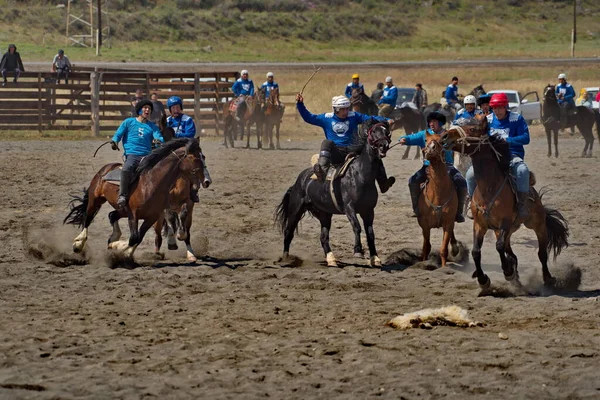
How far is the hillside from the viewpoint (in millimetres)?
63625

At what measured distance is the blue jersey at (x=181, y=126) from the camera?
14055 mm

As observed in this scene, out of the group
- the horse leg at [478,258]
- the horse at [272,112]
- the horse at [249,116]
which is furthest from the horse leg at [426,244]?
the horse at [272,112]

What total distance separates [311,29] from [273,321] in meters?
64.6

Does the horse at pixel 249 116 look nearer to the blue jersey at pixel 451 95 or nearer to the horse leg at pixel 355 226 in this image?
the blue jersey at pixel 451 95

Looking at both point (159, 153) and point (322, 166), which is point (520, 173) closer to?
point (322, 166)

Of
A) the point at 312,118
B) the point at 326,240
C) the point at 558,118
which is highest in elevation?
the point at 312,118

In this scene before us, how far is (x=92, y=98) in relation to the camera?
32500mm

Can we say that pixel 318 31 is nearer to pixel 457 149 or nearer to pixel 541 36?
pixel 541 36

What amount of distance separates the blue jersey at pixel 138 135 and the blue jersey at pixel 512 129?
423 centimetres

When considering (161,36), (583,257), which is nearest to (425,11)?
(161,36)

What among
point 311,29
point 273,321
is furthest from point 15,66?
point 311,29

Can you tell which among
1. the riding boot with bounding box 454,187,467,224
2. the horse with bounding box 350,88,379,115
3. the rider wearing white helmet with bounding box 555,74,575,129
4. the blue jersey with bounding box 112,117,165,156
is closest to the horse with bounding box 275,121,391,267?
the riding boot with bounding box 454,187,467,224

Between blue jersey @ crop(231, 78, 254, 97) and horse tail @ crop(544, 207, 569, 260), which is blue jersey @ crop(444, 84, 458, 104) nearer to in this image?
blue jersey @ crop(231, 78, 254, 97)

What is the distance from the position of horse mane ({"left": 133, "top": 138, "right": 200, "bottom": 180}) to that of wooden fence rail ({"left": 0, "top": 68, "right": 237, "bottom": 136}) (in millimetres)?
19582
